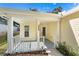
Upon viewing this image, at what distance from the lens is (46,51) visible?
4.93 m

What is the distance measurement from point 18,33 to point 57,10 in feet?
4.15

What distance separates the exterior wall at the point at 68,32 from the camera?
4838 millimetres

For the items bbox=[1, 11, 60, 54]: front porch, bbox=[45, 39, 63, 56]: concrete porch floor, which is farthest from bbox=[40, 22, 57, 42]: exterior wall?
bbox=[45, 39, 63, 56]: concrete porch floor

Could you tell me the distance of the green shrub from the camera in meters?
4.82

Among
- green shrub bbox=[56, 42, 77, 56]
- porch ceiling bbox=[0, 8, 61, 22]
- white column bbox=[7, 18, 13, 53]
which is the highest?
porch ceiling bbox=[0, 8, 61, 22]

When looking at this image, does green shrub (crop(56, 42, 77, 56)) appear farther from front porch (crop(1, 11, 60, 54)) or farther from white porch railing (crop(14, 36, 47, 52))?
white porch railing (crop(14, 36, 47, 52))

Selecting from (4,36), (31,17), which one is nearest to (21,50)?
(4,36)

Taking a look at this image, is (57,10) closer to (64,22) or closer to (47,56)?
(64,22)

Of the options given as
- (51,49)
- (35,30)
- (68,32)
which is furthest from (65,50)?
(35,30)

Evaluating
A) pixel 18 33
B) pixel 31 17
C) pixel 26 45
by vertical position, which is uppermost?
pixel 31 17

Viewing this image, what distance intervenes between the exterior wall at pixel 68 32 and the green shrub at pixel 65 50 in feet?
0.36

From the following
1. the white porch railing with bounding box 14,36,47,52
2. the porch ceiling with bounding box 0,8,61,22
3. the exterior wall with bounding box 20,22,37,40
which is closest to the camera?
the porch ceiling with bounding box 0,8,61,22

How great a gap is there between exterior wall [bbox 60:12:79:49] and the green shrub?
0.11 m

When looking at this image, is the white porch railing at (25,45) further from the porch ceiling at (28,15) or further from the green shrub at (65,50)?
the porch ceiling at (28,15)
